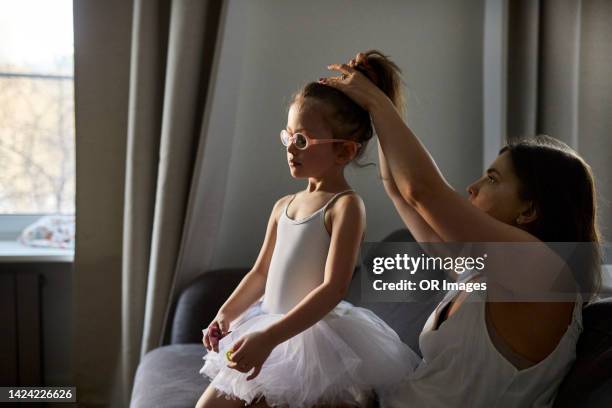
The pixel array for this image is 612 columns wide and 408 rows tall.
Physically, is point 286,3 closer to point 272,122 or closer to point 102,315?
point 272,122

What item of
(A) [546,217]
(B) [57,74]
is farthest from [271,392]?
(B) [57,74]

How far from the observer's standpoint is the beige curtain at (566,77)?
2.28 meters

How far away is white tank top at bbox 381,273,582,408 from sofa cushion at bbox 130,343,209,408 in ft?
2.04

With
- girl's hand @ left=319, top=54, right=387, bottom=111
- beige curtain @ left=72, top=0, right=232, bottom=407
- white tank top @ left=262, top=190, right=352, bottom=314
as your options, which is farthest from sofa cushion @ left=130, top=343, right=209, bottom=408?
girl's hand @ left=319, top=54, right=387, bottom=111

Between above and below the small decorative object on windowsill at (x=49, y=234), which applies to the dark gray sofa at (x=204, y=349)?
below

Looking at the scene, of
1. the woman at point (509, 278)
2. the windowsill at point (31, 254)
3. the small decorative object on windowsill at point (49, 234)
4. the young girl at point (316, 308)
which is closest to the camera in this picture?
the woman at point (509, 278)

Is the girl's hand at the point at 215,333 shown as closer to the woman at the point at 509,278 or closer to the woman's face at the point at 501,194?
the woman at the point at 509,278

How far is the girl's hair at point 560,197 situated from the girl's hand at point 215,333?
25.1 inches

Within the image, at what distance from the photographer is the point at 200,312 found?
220 centimetres

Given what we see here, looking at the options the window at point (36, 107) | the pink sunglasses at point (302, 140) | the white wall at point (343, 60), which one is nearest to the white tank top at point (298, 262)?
the pink sunglasses at point (302, 140)

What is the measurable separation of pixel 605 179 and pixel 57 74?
199 centimetres

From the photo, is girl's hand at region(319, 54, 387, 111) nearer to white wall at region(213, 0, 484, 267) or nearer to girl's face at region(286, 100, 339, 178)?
girl's face at region(286, 100, 339, 178)

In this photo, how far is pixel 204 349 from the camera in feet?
6.81

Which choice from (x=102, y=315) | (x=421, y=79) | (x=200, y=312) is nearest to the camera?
(x=200, y=312)
